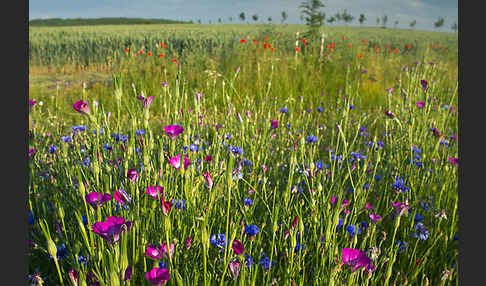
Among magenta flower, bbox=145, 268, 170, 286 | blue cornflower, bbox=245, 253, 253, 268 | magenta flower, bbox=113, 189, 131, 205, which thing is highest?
magenta flower, bbox=113, 189, 131, 205

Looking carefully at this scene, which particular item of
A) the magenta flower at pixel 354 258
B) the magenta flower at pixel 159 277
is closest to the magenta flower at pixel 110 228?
the magenta flower at pixel 159 277

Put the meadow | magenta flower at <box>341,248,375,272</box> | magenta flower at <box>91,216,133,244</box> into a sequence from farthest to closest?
the meadow, magenta flower at <box>341,248,375,272</box>, magenta flower at <box>91,216,133,244</box>

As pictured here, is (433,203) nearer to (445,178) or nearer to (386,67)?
(445,178)

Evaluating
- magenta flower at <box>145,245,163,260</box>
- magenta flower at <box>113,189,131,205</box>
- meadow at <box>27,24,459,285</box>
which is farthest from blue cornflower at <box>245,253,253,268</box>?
magenta flower at <box>113,189,131,205</box>

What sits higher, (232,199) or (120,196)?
(120,196)

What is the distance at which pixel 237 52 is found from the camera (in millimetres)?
6195

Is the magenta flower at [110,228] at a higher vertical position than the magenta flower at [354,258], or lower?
higher

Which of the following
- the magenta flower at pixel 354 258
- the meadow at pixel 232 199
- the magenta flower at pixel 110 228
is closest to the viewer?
the magenta flower at pixel 110 228

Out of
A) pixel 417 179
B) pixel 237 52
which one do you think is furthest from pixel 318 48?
pixel 417 179

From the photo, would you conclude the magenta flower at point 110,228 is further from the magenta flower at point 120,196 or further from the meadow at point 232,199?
the magenta flower at point 120,196

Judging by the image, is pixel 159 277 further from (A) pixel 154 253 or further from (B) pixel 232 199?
(B) pixel 232 199

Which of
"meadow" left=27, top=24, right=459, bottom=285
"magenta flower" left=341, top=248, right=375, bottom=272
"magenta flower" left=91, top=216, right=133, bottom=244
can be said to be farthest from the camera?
"meadow" left=27, top=24, right=459, bottom=285

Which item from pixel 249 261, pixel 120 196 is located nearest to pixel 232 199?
pixel 249 261

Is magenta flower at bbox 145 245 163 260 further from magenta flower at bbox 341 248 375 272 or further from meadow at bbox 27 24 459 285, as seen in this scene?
magenta flower at bbox 341 248 375 272
